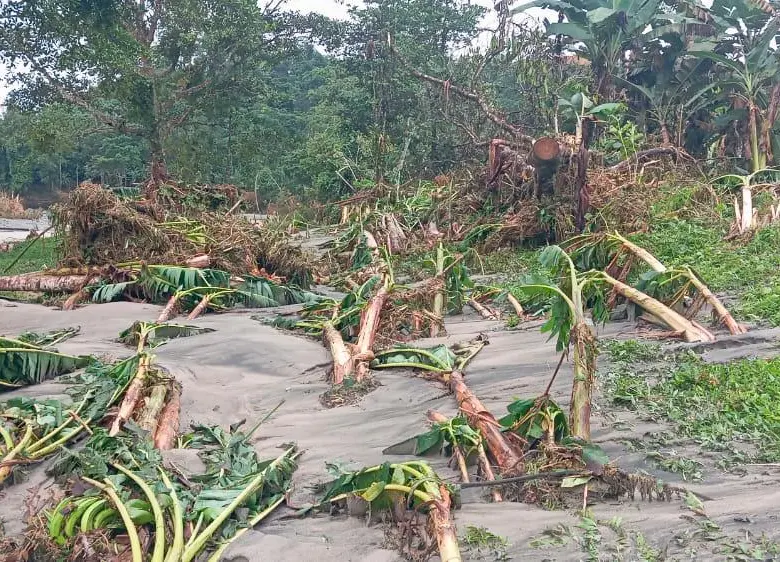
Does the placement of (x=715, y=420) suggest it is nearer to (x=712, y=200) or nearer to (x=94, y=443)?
(x=94, y=443)

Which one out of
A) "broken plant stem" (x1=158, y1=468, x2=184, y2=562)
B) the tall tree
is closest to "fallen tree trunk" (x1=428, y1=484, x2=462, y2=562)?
"broken plant stem" (x1=158, y1=468, x2=184, y2=562)

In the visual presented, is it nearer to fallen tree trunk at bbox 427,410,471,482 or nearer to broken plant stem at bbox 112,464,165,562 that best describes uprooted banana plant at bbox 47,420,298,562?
broken plant stem at bbox 112,464,165,562

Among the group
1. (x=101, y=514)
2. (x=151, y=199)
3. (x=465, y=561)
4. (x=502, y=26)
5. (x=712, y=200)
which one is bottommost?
(x=465, y=561)

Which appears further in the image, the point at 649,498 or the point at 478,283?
the point at 478,283

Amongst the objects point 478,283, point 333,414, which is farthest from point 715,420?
point 478,283

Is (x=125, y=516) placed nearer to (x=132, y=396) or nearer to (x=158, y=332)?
(x=132, y=396)

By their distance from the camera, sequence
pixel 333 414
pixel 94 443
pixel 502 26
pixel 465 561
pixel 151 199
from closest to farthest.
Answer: pixel 465 561
pixel 94 443
pixel 333 414
pixel 151 199
pixel 502 26

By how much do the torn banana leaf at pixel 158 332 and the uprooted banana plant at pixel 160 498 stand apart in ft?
8.16

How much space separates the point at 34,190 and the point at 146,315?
37.1 metres

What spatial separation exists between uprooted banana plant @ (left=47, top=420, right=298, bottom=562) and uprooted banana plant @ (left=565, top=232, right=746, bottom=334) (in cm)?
297

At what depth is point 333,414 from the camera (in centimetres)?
390

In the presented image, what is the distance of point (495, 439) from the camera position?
294 centimetres

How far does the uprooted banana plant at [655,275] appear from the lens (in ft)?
15.0

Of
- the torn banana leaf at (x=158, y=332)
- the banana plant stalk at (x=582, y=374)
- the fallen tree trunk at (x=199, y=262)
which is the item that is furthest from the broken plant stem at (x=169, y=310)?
A: the banana plant stalk at (x=582, y=374)
